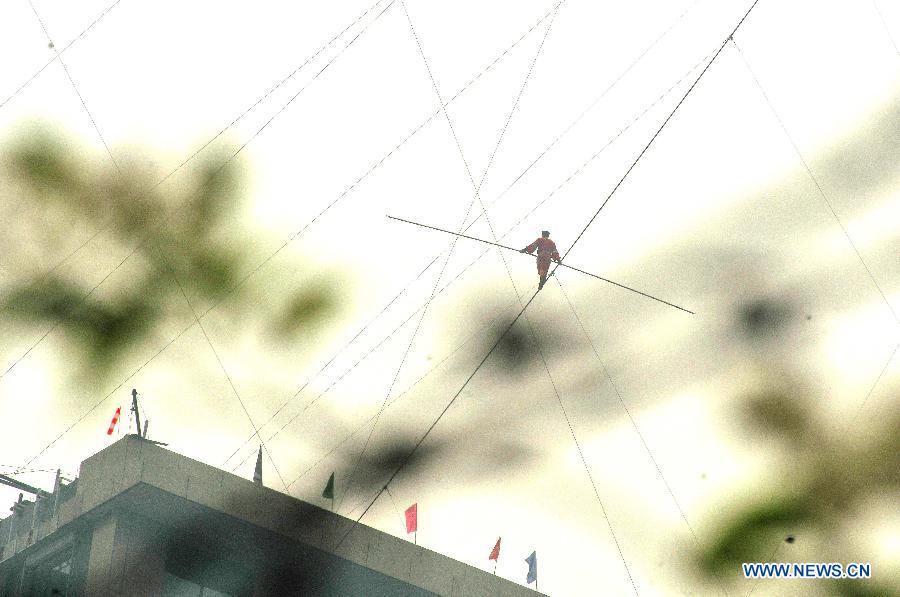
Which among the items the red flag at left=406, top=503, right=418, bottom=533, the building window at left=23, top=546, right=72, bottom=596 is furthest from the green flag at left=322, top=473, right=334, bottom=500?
the building window at left=23, top=546, right=72, bottom=596

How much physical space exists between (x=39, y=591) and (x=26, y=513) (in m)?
2.98

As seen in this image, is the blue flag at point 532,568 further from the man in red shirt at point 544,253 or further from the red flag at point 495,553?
the man in red shirt at point 544,253

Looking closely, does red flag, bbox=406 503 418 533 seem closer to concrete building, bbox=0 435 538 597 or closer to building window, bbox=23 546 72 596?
concrete building, bbox=0 435 538 597

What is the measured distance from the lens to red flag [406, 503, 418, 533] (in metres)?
44.5

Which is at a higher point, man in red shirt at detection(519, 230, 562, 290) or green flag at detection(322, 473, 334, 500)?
man in red shirt at detection(519, 230, 562, 290)

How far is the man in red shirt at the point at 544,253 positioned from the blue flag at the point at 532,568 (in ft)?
57.2

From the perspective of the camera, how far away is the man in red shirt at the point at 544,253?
36438 mm

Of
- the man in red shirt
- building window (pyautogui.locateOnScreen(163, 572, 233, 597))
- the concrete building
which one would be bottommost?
building window (pyautogui.locateOnScreen(163, 572, 233, 597))

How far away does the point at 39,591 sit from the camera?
4519cm

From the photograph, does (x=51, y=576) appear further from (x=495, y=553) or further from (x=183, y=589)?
(x=495, y=553)

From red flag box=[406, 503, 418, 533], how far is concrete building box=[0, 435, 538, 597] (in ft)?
10.8

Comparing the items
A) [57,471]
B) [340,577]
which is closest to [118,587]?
[57,471]

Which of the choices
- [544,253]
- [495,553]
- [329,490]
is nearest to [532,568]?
[495,553]

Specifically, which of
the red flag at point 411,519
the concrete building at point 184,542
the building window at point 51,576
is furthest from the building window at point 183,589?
the red flag at point 411,519
